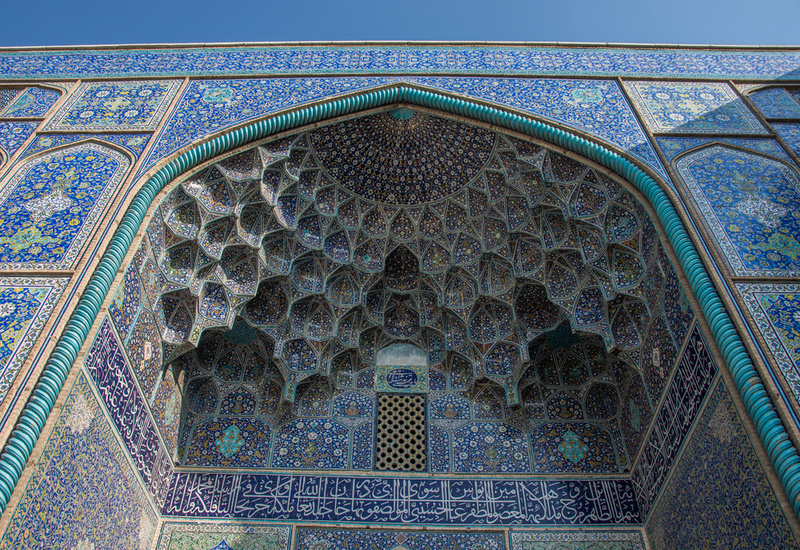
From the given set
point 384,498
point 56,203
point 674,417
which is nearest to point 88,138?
point 56,203

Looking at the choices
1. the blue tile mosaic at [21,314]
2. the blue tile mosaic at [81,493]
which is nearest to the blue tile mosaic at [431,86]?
the blue tile mosaic at [21,314]

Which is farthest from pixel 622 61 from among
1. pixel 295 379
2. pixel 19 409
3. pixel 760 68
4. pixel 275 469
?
pixel 19 409

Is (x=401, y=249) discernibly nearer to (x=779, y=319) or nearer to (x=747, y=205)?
(x=747, y=205)

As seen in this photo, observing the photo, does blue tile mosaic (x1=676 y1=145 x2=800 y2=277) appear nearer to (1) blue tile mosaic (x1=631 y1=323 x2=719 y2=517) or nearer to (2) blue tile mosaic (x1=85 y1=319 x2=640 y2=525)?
(1) blue tile mosaic (x1=631 y1=323 x2=719 y2=517)

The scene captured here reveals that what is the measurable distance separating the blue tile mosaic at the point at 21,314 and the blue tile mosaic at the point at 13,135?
1.66 m

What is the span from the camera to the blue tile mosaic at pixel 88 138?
5.54 meters

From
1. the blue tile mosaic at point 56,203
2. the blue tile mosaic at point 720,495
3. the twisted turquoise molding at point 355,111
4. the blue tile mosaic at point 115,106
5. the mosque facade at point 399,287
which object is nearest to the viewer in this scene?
the twisted turquoise molding at point 355,111

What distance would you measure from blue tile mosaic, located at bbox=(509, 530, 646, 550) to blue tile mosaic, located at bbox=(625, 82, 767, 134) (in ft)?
11.6

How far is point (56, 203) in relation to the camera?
197 inches

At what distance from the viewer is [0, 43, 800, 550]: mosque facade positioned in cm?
448

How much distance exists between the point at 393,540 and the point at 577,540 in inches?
62.1

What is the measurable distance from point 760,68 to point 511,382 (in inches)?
158

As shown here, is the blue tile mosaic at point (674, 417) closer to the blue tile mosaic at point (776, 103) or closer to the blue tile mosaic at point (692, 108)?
the blue tile mosaic at point (692, 108)

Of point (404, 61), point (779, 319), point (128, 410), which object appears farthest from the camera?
point (404, 61)
